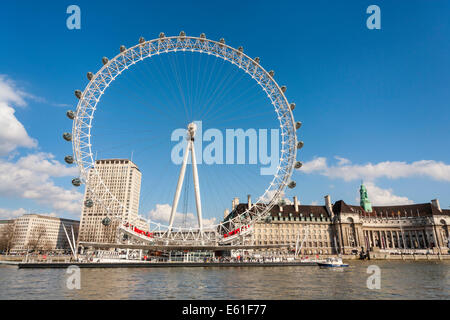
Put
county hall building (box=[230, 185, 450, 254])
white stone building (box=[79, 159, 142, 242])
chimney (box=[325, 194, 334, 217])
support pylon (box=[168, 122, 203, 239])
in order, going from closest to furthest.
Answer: support pylon (box=[168, 122, 203, 239])
county hall building (box=[230, 185, 450, 254])
chimney (box=[325, 194, 334, 217])
white stone building (box=[79, 159, 142, 242])

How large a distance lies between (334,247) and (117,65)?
11323 centimetres

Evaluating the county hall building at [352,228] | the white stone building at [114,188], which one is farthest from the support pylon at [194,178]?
the white stone building at [114,188]

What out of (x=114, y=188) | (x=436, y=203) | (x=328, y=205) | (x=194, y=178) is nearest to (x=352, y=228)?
(x=328, y=205)

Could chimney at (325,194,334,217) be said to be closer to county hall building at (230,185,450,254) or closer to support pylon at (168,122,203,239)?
county hall building at (230,185,450,254)

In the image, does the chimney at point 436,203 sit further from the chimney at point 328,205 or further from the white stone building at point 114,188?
the white stone building at point 114,188

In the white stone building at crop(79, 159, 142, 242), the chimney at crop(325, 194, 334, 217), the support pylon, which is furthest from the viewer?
the white stone building at crop(79, 159, 142, 242)

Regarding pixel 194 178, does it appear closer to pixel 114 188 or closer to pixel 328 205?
pixel 328 205

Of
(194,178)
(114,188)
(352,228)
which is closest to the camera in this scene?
(194,178)

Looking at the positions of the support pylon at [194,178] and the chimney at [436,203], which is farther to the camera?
the chimney at [436,203]

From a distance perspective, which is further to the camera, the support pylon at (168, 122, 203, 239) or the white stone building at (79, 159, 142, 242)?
the white stone building at (79, 159, 142, 242)

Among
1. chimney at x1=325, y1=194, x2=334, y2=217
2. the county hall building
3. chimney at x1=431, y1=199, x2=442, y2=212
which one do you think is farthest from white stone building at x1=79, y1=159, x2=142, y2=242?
chimney at x1=431, y1=199, x2=442, y2=212

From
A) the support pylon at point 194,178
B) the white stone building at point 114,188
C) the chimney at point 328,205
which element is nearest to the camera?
the support pylon at point 194,178

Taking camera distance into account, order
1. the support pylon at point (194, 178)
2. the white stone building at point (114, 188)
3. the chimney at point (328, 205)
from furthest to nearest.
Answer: the white stone building at point (114, 188) → the chimney at point (328, 205) → the support pylon at point (194, 178)
